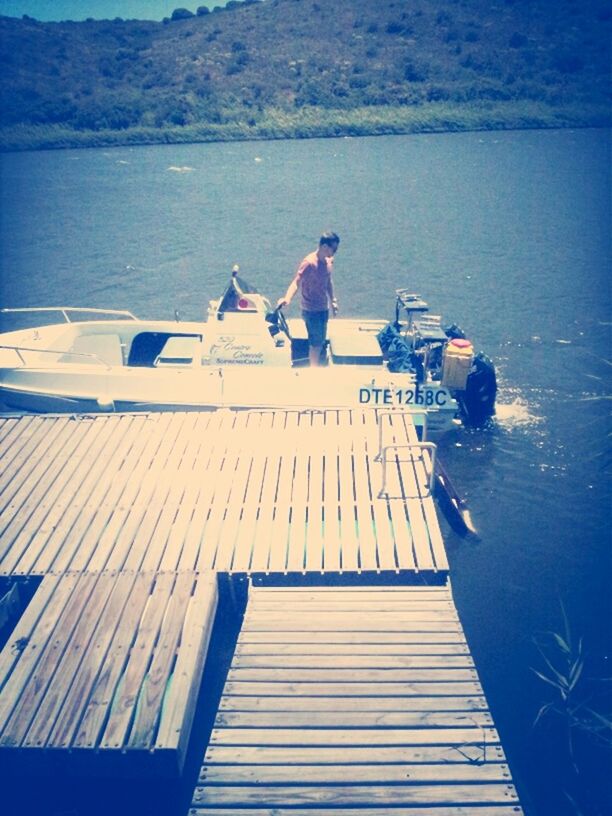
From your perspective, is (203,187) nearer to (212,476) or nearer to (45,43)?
(212,476)

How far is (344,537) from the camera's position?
20.9 ft

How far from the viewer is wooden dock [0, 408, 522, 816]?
4188mm

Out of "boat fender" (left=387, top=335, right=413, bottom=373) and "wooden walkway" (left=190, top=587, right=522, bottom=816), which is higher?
"boat fender" (left=387, top=335, right=413, bottom=373)

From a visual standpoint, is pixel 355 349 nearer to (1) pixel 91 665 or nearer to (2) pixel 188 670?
(2) pixel 188 670

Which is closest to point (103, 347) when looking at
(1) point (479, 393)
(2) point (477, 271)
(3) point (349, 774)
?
(1) point (479, 393)

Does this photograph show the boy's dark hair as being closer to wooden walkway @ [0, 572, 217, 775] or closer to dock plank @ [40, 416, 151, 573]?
dock plank @ [40, 416, 151, 573]

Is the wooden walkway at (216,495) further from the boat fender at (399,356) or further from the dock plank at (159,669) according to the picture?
the boat fender at (399,356)

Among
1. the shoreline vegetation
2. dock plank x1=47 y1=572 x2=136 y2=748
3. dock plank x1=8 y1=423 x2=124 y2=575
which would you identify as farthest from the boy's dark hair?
the shoreline vegetation

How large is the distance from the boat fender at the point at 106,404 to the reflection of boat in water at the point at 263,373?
16 millimetres

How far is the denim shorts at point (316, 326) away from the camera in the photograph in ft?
29.7

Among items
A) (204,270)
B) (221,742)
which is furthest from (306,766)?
(204,270)

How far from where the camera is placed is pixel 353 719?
4.48m

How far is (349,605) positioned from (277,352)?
15.7 feet

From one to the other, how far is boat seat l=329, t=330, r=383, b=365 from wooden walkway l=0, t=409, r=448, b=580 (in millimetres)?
1136
